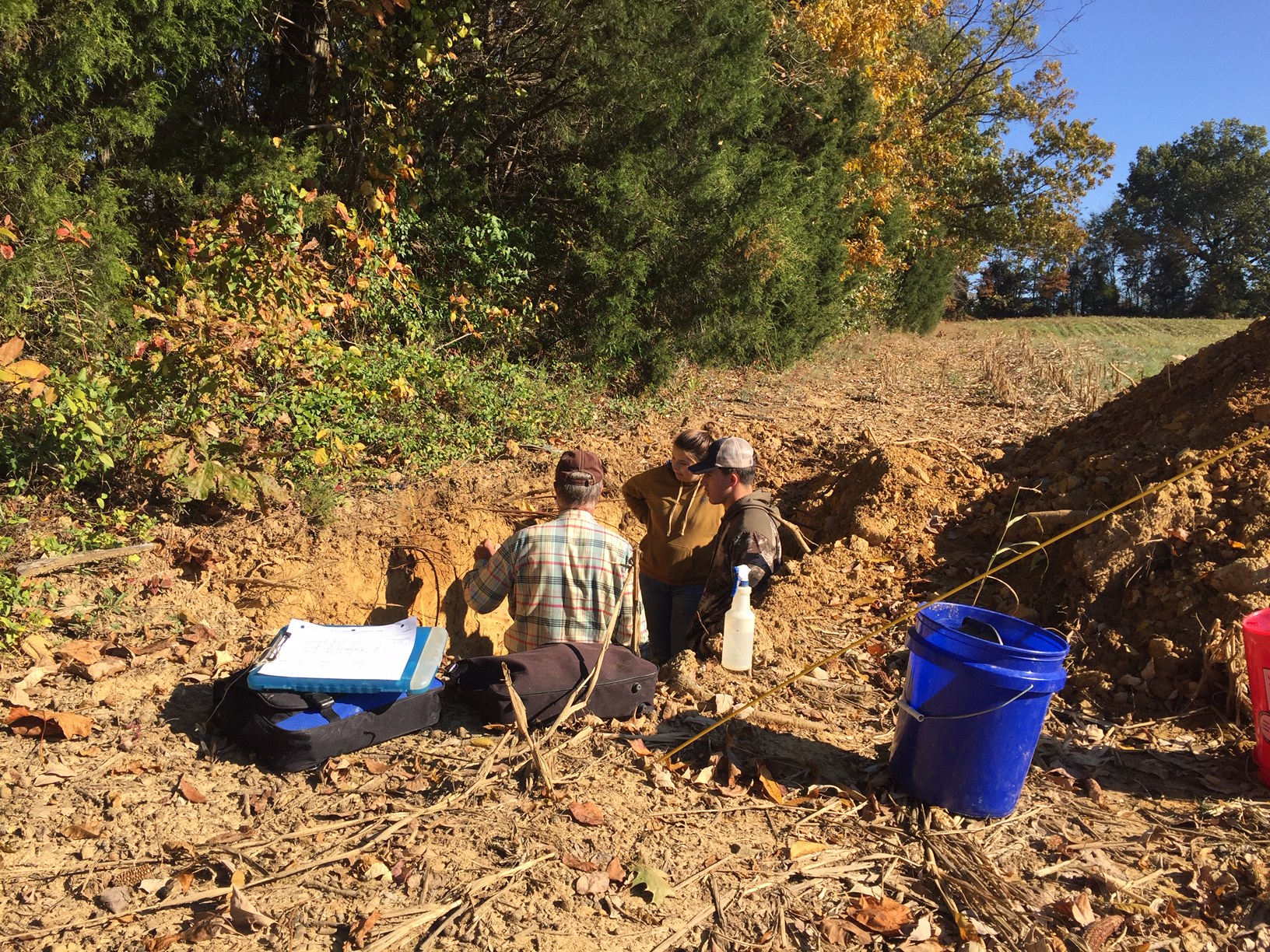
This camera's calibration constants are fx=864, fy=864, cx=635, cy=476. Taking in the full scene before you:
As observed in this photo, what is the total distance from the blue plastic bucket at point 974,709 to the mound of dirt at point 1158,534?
1.40 m

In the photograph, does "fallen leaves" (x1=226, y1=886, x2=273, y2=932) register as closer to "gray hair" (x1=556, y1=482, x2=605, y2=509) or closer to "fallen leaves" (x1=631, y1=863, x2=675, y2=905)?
"fallen leaves" (x1=631, y1=863, x2=675, y2=905)

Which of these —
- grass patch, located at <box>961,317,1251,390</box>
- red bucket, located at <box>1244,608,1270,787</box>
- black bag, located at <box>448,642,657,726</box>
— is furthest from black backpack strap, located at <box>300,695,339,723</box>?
grass patch, located at <box>961,317,1251,390</box>

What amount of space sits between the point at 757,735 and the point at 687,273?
751cm

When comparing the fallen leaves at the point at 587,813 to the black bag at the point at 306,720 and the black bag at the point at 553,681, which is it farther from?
the black bag at the point at 306,720

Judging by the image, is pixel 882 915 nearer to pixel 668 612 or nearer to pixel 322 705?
pixel 322 705

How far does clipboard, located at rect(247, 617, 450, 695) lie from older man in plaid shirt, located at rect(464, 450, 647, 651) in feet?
1.36

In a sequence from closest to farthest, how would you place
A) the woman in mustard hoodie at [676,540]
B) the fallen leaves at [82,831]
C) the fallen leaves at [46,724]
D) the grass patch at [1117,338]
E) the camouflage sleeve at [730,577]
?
the fallen leaves at [82,831]
the fallen leaves at [46,724]
the camouflage sleeve at [730,577]
the woman in mustard hoodie at [676,540]
the grass patch at [1117,338]

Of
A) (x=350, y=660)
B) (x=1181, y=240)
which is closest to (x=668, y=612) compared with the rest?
(x=350, y=660)

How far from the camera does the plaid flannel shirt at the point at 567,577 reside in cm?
395

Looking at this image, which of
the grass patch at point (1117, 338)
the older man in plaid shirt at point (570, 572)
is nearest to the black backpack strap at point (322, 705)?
the older man in plaid shirt at point (570, 572)

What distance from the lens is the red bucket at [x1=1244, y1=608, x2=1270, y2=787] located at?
3.36 metres

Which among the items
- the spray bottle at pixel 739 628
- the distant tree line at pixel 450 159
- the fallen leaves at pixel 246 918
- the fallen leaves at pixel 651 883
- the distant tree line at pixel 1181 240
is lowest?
the fallen leaves at pixel 246 918

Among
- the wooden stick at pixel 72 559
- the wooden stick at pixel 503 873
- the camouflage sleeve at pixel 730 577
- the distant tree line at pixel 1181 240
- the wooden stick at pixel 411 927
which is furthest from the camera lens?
the distant tree line at pixel 1181 240

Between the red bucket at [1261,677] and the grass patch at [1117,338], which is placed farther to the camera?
the grass patch at [1117,338]
